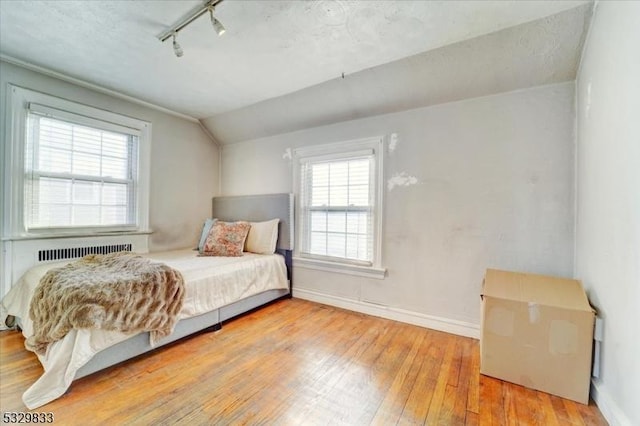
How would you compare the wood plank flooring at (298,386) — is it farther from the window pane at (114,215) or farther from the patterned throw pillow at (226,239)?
the window pane at (114,215)

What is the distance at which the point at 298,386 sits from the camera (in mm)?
1676

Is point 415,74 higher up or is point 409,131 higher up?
point 415,74

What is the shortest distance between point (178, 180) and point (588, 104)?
4.24 metres

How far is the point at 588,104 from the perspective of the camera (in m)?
1.74

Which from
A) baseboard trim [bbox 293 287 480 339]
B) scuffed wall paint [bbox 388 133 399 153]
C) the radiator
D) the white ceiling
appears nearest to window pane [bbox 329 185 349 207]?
scuffed wall paint [bbox 388 133 399 153]

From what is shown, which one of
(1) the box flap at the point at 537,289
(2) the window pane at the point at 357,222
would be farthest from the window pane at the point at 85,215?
(1) the box flap at the point at 537,289

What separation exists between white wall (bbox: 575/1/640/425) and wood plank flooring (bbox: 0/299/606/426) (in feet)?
1.25

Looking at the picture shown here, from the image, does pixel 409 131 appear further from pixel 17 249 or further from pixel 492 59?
pixel 17 249

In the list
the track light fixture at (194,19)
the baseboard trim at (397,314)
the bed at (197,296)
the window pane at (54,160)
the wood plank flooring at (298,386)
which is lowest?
the wood plank flooring at (298,386)

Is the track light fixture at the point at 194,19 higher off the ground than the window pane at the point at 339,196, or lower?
higher

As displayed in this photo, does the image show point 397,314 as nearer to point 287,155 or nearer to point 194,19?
point 287,155

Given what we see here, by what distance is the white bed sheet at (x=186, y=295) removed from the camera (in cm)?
155

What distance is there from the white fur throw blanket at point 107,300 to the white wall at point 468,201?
1809mm

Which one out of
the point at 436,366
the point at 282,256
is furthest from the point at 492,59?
the point at 282,256
